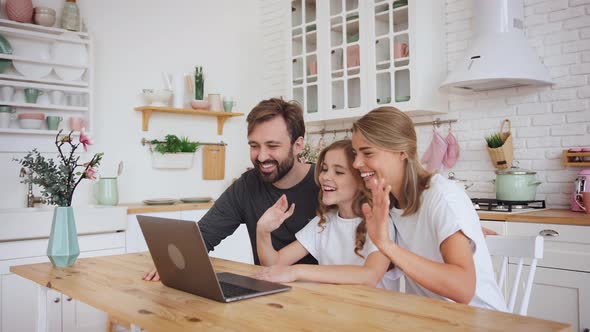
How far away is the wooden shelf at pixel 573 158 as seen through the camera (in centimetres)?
307

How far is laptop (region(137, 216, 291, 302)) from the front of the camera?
4.46 ft

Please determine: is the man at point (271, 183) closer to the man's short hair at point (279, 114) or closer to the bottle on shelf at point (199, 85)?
the man's short hair at point (279, 114)

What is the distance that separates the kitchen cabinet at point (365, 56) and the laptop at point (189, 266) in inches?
96.1

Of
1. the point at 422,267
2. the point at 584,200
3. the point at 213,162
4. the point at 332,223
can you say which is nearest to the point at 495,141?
the point at 584,200

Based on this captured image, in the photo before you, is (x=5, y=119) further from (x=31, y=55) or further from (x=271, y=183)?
(x=271, y=183)

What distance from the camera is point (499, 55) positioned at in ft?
10.6

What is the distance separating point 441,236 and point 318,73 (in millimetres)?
2868

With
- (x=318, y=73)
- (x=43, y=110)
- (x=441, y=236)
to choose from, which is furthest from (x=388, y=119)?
(x=43, y=110)

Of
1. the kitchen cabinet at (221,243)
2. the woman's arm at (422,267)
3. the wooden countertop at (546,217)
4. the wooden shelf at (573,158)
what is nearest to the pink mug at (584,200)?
the wooden countertop at (546,217)

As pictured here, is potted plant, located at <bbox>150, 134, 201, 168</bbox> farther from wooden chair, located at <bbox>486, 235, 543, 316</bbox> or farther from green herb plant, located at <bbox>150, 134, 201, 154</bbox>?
wooden chair, located at <bbox>486, 235, 543, 316</bbox>

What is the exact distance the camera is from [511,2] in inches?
131

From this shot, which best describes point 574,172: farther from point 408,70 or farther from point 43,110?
point 43,110

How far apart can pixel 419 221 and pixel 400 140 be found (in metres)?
0.26

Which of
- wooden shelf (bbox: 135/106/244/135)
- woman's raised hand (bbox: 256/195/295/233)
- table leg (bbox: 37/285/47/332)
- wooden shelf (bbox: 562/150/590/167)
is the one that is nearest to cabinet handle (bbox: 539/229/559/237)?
wooden shelf (bbox: 562/150/590/167)
